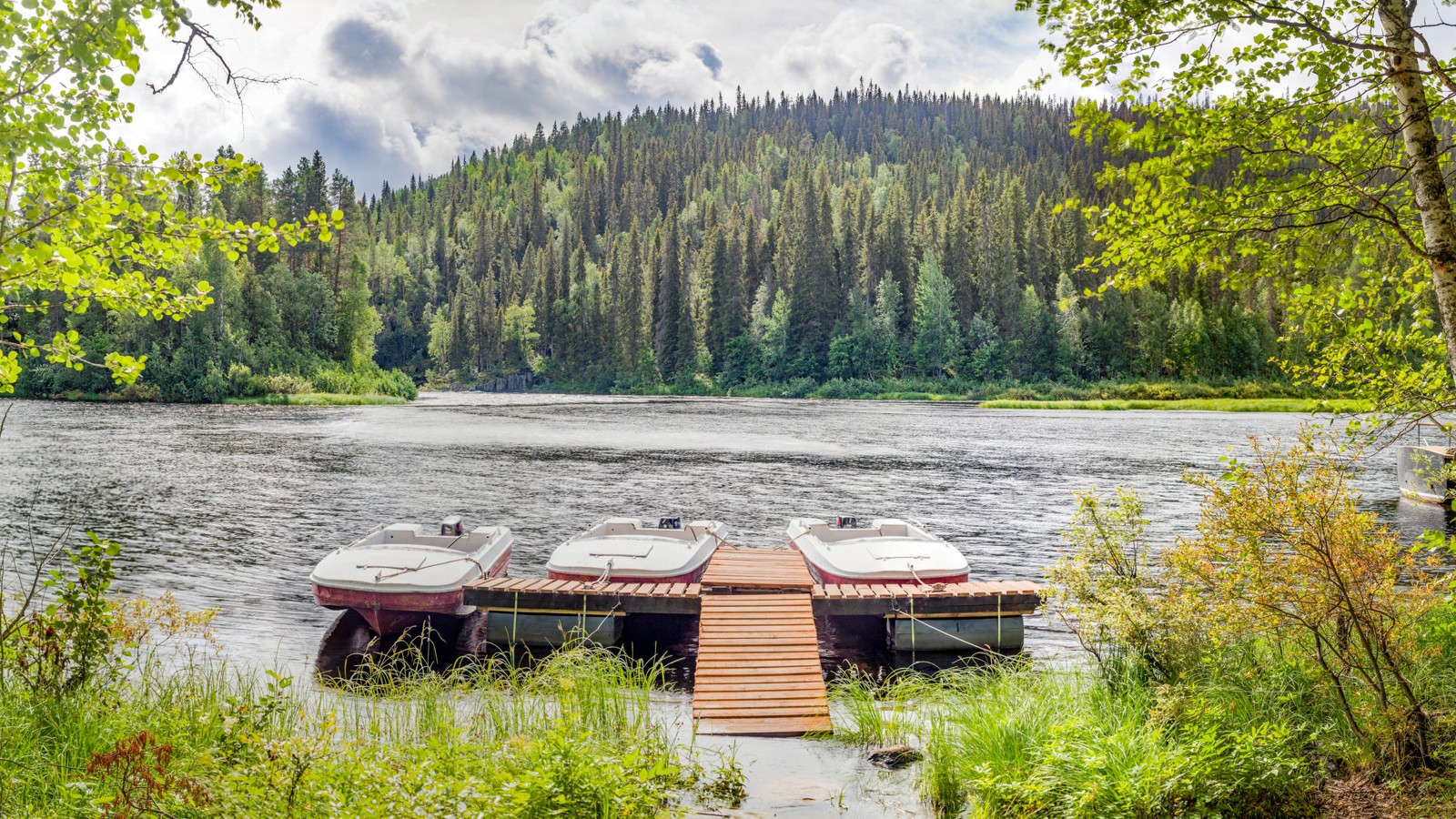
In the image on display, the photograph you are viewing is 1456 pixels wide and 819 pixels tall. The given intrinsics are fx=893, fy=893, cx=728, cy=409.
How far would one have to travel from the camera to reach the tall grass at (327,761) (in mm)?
4562

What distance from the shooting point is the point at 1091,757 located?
17.1ft

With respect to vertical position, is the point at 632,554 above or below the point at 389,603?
above

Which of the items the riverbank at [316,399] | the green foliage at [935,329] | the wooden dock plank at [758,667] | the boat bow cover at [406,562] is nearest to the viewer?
the wooden dock plank at [758,667]

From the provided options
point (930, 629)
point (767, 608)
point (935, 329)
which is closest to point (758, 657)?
point (767, 608)

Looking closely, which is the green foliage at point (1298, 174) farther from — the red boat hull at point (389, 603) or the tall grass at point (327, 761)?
the red boat hull at point (389, 603)

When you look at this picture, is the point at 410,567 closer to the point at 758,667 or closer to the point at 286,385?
the point at 758,667

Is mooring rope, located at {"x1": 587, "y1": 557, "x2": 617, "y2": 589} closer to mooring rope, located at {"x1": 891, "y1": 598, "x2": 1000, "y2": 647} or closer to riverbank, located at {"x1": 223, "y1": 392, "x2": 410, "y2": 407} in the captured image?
mooring rope, located at {"x1": 891, "y1": 598, "x2": 1000, "y2": 647}

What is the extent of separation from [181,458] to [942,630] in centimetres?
3328

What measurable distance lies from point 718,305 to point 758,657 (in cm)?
9990

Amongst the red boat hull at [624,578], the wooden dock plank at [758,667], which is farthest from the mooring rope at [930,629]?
the red boat hull at [624,578]

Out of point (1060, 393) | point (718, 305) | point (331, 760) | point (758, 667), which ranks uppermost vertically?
point (718, 305)

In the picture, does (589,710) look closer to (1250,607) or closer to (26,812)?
(26,812)

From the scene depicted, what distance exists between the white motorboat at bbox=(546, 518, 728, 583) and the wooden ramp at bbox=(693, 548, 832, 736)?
0.58m

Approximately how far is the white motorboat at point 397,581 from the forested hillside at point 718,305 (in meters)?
51.8
